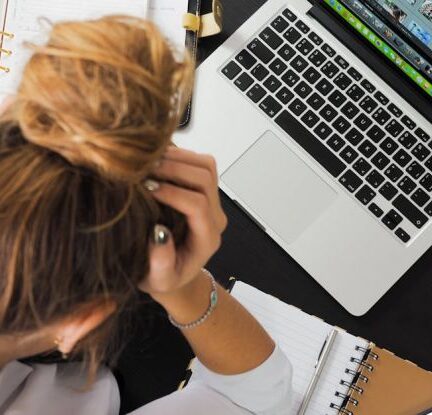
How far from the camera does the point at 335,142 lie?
69 cm

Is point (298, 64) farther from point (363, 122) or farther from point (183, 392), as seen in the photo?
point (183, 392)

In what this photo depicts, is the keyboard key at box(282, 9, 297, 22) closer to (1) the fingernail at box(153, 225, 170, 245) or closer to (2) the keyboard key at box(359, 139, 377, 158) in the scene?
(2) the keyboard key at box(359, 139, 377, 158)

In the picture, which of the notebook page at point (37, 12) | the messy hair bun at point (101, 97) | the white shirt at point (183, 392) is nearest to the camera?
the messy hair bun at point (101, 97)

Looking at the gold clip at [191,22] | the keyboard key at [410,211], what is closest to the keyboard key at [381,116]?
the keyboard key at [410,211]

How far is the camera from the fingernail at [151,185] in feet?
1.10

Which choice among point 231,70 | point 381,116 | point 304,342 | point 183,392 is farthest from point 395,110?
point 183,392

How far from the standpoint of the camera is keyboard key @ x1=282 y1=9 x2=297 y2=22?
2.29 ft

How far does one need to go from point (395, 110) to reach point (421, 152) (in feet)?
0.21

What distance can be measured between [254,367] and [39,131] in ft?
1.30

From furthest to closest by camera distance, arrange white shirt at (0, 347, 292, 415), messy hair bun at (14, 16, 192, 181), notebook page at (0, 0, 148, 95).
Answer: notebook page at (0, 0, 148, 95) → white shirt at (0, 347, 292, 415) → messy hair bun at (14, 16, 192, 181)

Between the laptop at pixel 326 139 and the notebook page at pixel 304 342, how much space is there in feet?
0.16

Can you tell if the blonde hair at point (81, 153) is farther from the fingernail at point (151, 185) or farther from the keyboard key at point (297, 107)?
the keyboard key at point (297, 107)

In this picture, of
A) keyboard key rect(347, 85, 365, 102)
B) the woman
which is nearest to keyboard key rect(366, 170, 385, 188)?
keyboard key rect(347, 85, 365, 102)

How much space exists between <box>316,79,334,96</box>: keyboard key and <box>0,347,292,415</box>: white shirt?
0.34 meters
